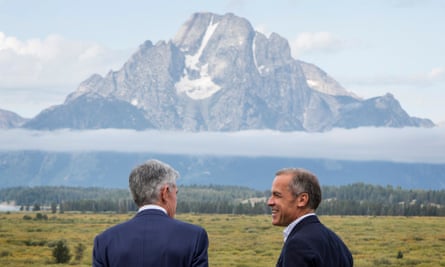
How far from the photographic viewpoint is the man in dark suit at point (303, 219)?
8672 millimetres

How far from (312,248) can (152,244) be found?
1.61m

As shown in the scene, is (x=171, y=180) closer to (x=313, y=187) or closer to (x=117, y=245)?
(x=117, y=245)

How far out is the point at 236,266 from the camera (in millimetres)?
60969

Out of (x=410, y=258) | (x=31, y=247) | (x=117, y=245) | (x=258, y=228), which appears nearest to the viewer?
(x=117, y=245)

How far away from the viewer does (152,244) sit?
8.52 metres

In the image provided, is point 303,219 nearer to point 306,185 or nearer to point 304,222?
point 304,222

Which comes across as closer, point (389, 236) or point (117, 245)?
point (117, 245)

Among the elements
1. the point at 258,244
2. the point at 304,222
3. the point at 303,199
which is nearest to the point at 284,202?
the point at 303,199

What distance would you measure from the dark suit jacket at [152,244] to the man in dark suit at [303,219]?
0.93m

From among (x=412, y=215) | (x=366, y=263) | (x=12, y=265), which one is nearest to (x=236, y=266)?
(x=366, y=263)

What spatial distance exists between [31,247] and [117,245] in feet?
239

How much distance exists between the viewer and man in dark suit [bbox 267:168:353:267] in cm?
867

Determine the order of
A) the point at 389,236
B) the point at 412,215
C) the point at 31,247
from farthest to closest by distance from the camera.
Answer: the point at 412,215, the point at 389,236, the point at 31,247

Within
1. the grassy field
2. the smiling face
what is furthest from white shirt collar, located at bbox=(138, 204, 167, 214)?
the grassy field
